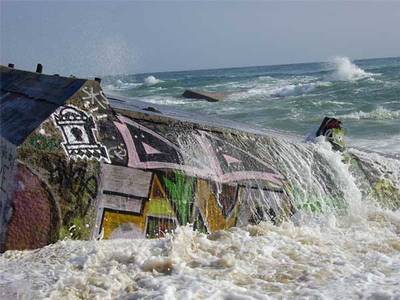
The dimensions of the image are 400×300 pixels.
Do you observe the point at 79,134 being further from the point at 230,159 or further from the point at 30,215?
the point at 230,159

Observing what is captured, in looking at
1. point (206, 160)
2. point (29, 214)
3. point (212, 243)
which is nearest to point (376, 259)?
point (212, 243)

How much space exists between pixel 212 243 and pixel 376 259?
59.3 inches

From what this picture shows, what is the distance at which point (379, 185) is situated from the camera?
7.88 metres

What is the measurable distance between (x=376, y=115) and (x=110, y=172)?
1581 cm

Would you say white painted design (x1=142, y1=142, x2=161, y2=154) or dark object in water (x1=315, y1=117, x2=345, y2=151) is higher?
dark object in water (x1=315, y1=117, x2=345, y2=151)

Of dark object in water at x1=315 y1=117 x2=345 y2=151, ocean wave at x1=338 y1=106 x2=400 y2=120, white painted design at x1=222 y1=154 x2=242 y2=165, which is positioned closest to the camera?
white painted design at x1=222 y1=154 x2=242 y2=165

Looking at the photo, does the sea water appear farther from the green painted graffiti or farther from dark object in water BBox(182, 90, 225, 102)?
dark object in water BBox(182, 90, 225, 102)

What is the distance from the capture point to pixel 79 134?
5453 millimetres

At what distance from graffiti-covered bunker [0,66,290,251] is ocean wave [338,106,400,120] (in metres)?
13.5

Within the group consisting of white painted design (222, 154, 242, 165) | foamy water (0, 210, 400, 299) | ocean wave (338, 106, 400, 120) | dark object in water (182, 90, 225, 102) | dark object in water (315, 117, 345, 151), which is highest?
dark object in water (182, 90, 225, 102)

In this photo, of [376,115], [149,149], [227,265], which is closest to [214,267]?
[227,265]

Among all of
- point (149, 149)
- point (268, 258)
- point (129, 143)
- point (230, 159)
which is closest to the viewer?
point (268, 258)

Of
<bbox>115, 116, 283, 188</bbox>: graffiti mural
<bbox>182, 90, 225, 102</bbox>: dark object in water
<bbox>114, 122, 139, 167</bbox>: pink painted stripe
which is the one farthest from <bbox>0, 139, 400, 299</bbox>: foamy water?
<bbox>182, 90, 225, 102</bbox>: dark object in water

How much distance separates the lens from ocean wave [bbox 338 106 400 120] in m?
19.0
